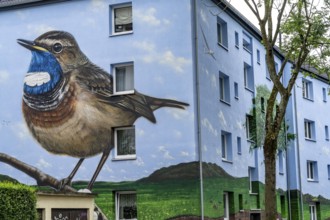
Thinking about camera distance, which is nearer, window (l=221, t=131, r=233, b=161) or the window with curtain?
the window with curtain

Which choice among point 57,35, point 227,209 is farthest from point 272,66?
point 57,35

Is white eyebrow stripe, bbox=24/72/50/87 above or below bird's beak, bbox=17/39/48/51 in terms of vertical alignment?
below

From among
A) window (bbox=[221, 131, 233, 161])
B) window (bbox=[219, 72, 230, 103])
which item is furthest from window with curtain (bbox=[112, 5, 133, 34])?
window (bbox=[221, 131, 233, 161])

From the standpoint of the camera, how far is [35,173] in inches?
1100

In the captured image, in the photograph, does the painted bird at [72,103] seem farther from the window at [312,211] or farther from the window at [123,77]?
the window at [312,211]

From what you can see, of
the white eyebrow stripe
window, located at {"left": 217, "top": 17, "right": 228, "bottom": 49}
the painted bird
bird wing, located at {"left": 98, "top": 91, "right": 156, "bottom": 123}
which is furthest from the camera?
window, located at {"left": 217, "top": 17, "right": 228, "bottom": 49}

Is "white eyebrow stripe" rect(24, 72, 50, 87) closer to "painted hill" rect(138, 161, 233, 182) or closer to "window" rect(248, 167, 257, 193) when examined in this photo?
"painted hill" rect(138, 161, 233, 182)

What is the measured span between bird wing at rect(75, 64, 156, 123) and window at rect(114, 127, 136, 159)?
35.1 inches

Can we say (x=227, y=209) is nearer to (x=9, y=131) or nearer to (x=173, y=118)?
(x=173, y=118)

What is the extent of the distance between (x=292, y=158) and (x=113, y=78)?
681 inches

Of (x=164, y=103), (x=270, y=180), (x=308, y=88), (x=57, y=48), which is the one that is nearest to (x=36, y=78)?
(x=57, y=48)

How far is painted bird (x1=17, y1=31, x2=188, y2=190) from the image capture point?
88.2 ft

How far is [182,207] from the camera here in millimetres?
24984

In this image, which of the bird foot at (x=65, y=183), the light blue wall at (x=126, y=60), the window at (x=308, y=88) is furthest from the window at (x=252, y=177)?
the window at (x=308, y=88)
